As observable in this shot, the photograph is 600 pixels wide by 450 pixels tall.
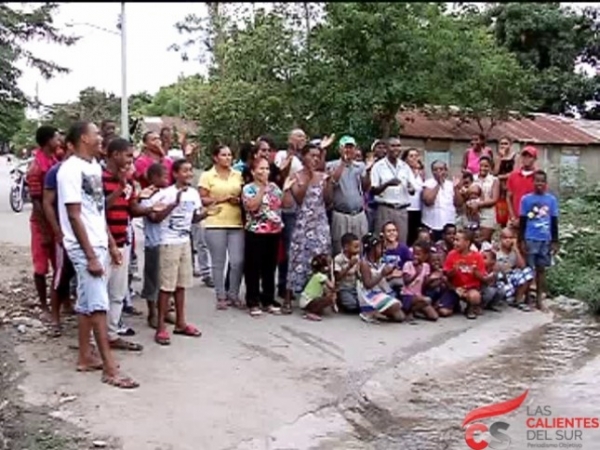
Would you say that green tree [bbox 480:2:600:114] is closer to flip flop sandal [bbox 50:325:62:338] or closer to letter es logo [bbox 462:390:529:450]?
letter es logo [bbox 462:390:529:450]

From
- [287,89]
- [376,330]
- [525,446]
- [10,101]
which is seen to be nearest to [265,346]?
[376,330]

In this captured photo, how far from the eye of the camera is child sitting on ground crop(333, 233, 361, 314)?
7523mm

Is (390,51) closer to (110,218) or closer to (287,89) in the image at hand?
(287,89)

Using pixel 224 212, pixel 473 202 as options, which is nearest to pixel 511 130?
pixel 473 202

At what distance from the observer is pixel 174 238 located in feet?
20.6

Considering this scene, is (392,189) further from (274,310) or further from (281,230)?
(274,310)

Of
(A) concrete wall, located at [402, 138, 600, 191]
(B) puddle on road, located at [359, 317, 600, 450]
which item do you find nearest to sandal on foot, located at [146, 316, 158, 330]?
(B) puddle on road, located at [359, 317, 600, 450]

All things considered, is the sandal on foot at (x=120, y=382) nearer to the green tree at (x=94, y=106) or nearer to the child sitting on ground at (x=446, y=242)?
the child sitting on ground at (x=446, y=242)

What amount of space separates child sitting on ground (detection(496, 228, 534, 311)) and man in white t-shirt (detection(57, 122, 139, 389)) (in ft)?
14.5

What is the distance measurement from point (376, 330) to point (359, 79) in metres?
7.09

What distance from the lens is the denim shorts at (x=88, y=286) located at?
5148 millimetres

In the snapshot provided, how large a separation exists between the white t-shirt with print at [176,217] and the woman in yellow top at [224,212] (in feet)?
2.31

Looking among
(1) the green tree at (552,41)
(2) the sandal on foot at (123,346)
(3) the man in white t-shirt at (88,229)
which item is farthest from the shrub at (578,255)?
(1) the green tree at (552,41)

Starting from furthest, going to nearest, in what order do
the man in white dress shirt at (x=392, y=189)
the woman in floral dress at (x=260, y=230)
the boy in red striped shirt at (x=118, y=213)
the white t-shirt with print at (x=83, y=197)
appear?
the man in white dress shirt at (x=392, y=189), the woman in floral dress at (x=260, y=230), the boy in red striped shirt at (x=118, y=213), the white t-shirt with print at (x=83, y=197)
